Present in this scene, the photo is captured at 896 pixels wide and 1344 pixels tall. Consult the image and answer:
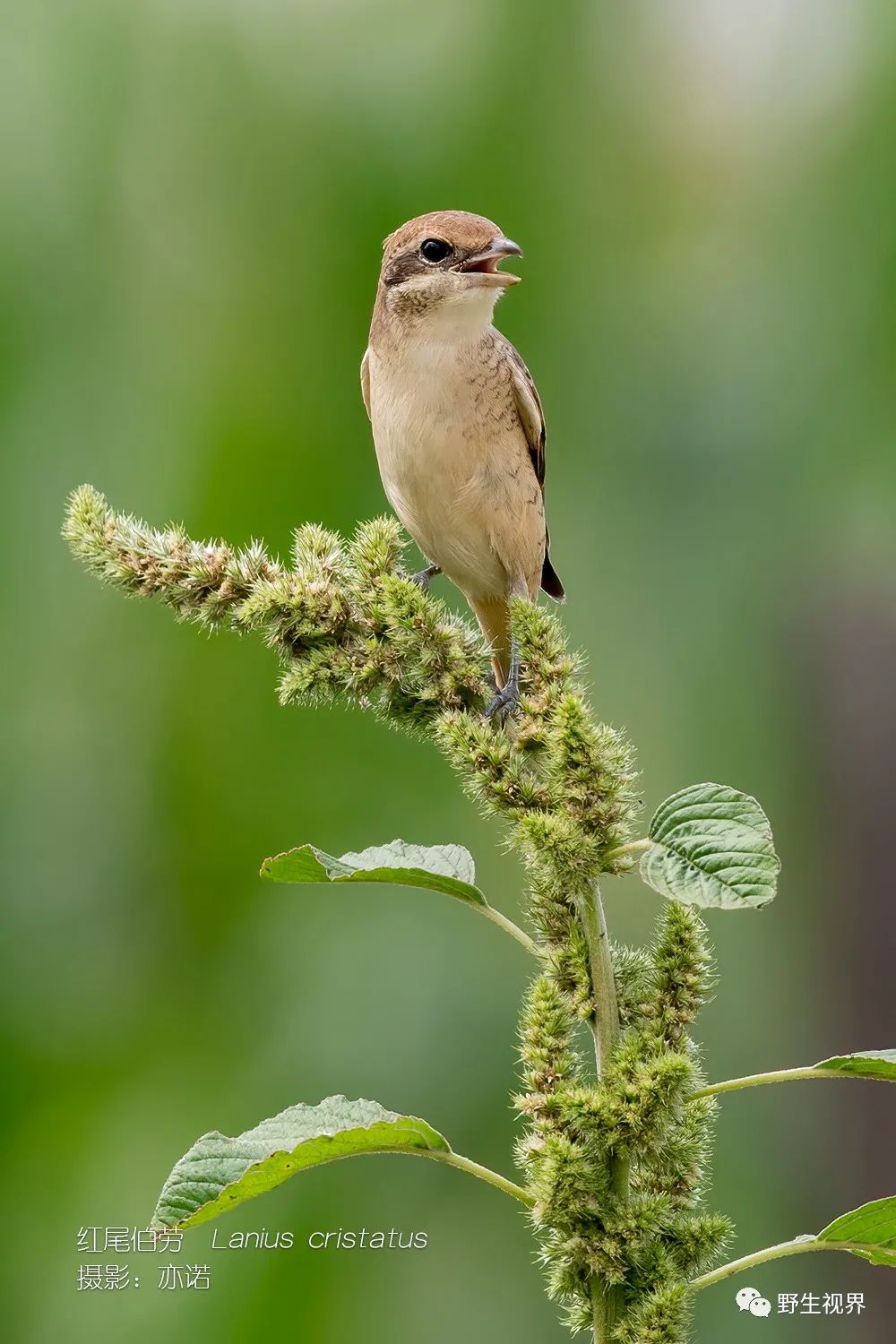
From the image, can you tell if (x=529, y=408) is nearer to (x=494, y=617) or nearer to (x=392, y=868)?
(x=494, y=617)

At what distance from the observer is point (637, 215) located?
5.55 metres

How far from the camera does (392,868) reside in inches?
53.8

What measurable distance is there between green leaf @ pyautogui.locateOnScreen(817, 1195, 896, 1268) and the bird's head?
2003 mm

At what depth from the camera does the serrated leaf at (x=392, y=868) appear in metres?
1.38

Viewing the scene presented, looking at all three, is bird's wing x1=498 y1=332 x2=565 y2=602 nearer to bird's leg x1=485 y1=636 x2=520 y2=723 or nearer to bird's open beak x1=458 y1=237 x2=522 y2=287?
bird's open beak x1=458 y1=237 x2=522 y2=287

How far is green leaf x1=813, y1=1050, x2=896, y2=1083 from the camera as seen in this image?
4.23 ft

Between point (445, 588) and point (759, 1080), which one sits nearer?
point (759, 1080)

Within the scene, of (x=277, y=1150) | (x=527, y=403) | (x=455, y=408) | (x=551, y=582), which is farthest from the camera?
(x=551, y=582)

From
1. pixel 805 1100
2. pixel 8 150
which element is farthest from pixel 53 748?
pixel 805 1100

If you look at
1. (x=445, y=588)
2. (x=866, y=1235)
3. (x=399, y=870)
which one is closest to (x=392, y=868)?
(x=399, y=870)

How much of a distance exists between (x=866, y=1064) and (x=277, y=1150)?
564 millimetres

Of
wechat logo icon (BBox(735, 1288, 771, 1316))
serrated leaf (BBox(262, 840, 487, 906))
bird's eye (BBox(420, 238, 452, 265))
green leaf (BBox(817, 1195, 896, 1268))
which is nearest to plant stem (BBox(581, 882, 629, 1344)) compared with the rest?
serrated leaf (BBox(262, 840, 487, 906))

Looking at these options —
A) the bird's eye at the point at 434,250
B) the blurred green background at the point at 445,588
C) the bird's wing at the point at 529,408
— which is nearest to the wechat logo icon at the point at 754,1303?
the blurred green background at the point at 445,588

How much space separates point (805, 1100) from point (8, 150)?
13.9 ft
